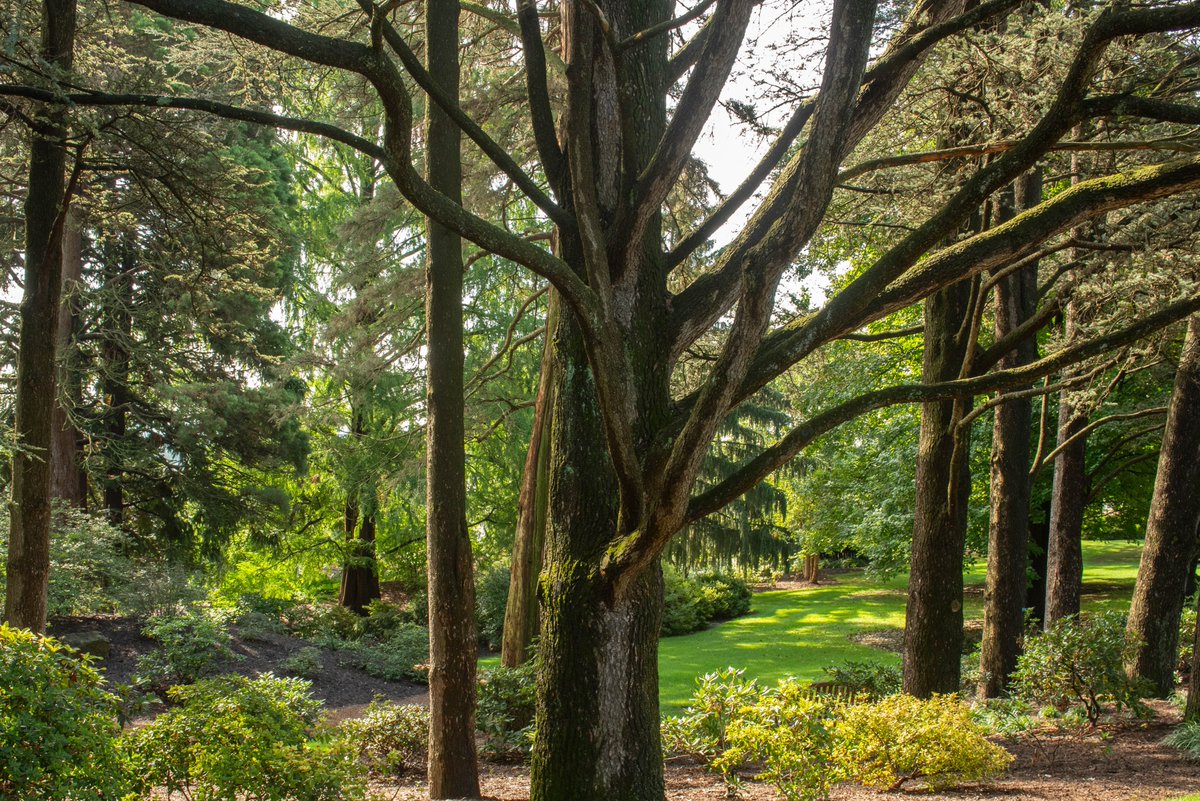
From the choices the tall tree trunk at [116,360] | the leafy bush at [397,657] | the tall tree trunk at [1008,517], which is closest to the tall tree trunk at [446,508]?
the tall tree trunk at [1008,517]

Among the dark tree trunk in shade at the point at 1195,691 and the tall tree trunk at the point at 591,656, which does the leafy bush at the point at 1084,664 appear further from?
the tall tree trunk at the point at 591,656

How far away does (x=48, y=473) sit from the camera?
6363 mm

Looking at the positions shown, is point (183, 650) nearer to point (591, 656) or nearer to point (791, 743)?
point (791, 743)

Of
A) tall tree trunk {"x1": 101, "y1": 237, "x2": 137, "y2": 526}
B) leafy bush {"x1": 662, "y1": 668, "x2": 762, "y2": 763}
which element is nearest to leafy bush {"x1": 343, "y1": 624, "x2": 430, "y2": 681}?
tall tree trunk {"x1": 101, "y1": 237, "x2": 137, "y2": 526}

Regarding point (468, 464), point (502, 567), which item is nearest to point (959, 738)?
point (468, 464)

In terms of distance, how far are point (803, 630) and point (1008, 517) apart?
14680mm

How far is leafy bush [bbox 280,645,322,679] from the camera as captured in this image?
46.3 ft

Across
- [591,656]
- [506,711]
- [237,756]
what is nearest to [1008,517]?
[506,711]

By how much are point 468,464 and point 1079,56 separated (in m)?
17.2

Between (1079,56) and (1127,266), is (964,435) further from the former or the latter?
(1079,56)

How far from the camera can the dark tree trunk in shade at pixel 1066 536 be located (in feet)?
38.6

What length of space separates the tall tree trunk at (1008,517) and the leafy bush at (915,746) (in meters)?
3.84

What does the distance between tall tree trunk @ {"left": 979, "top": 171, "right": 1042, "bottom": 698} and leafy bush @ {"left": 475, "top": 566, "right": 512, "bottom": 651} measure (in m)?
11.4

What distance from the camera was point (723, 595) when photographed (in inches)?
1082
